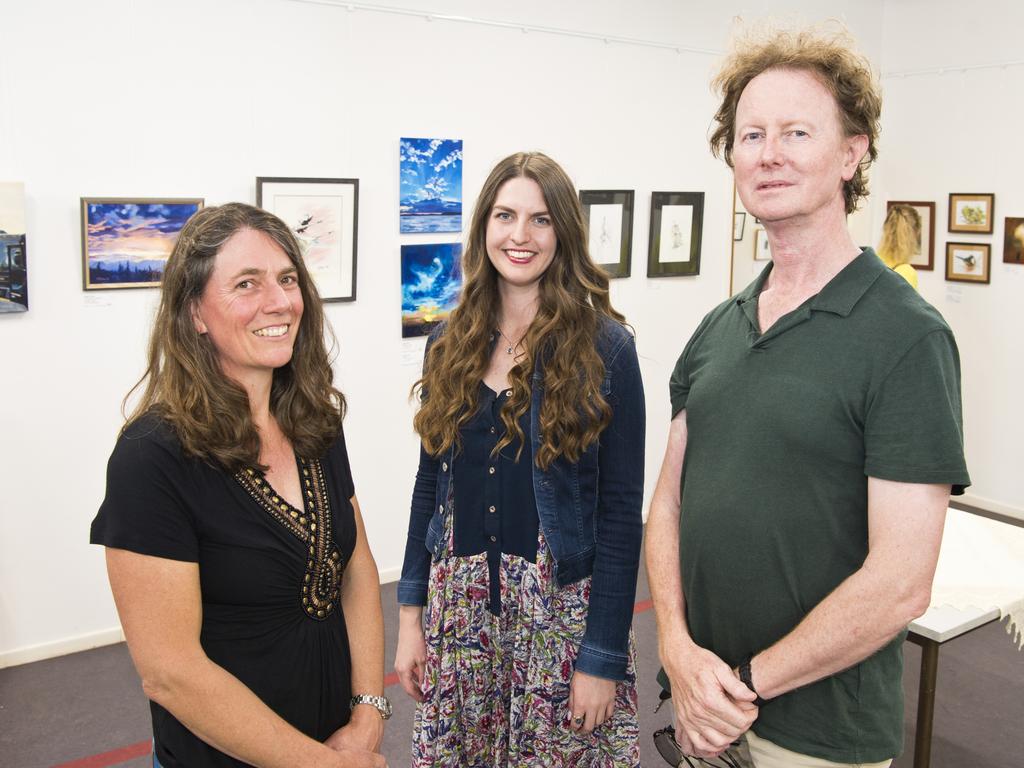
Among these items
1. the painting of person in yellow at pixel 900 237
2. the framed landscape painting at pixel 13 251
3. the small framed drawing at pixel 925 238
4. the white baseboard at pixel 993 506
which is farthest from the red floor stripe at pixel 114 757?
the small framed drawing at pixel 925 238

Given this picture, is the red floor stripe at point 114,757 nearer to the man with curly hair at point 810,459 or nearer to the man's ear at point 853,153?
the man with curly hair at point 810,459

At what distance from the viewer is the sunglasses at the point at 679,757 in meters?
1.83

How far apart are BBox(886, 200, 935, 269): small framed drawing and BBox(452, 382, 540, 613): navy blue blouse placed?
512 centimetres

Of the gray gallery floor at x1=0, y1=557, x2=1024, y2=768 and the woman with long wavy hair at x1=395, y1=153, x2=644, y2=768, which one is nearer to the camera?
the woman with long wavy hair at x1=395, y1=153, x2=644, y2=768

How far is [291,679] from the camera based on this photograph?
1.68 metres

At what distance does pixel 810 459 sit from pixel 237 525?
101cm

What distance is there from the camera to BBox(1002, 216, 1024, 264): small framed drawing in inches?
226

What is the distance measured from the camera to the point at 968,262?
6.07 metres

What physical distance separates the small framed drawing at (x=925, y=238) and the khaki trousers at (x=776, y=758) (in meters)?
5.28

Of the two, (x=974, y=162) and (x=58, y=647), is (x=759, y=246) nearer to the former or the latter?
(x=974, y=162)

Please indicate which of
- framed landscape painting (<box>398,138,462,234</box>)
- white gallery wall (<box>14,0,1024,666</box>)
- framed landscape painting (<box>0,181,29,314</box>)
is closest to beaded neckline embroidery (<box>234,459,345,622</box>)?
white gallery wall (<box>14,0,1024,666</box>)

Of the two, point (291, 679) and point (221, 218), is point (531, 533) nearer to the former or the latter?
point (291, 679)

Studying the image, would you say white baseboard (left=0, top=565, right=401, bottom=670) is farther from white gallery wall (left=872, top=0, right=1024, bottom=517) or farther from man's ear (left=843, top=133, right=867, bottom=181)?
white gallery wall (left=872, top=0, right=1024, bottom=517)

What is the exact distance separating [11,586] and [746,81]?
11.9 ft
